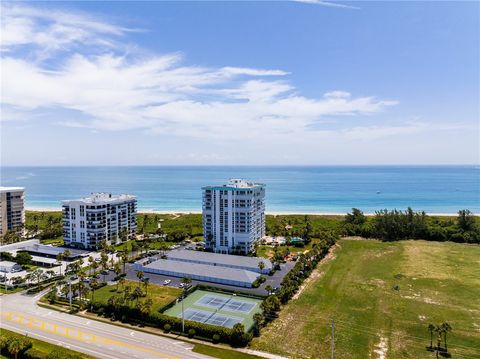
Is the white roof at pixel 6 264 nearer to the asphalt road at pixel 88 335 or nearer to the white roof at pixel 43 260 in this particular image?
the white roof at pixel 43 260

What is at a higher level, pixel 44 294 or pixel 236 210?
pixel 236 210

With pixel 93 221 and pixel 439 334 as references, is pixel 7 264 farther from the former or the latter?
pixel 439 334

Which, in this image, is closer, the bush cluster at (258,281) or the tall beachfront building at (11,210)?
the bush cluster at (258,281)

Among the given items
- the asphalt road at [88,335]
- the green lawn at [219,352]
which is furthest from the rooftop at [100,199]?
the green lawn at [219,352]

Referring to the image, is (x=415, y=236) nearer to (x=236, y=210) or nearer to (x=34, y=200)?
(x=236, y=210)

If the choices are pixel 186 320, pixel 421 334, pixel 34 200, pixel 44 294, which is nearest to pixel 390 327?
pixel 421 334

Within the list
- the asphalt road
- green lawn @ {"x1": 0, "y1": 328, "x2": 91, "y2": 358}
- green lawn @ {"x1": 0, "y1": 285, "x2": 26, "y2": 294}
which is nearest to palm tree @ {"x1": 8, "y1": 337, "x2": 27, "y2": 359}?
green lawn @ {"x1": 0, "y1": 328, "x2": 91, "y2": 358}

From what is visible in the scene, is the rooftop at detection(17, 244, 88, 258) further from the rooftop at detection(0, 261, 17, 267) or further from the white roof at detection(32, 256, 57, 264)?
the rooftop at detection(0, 261, 17, 267)
